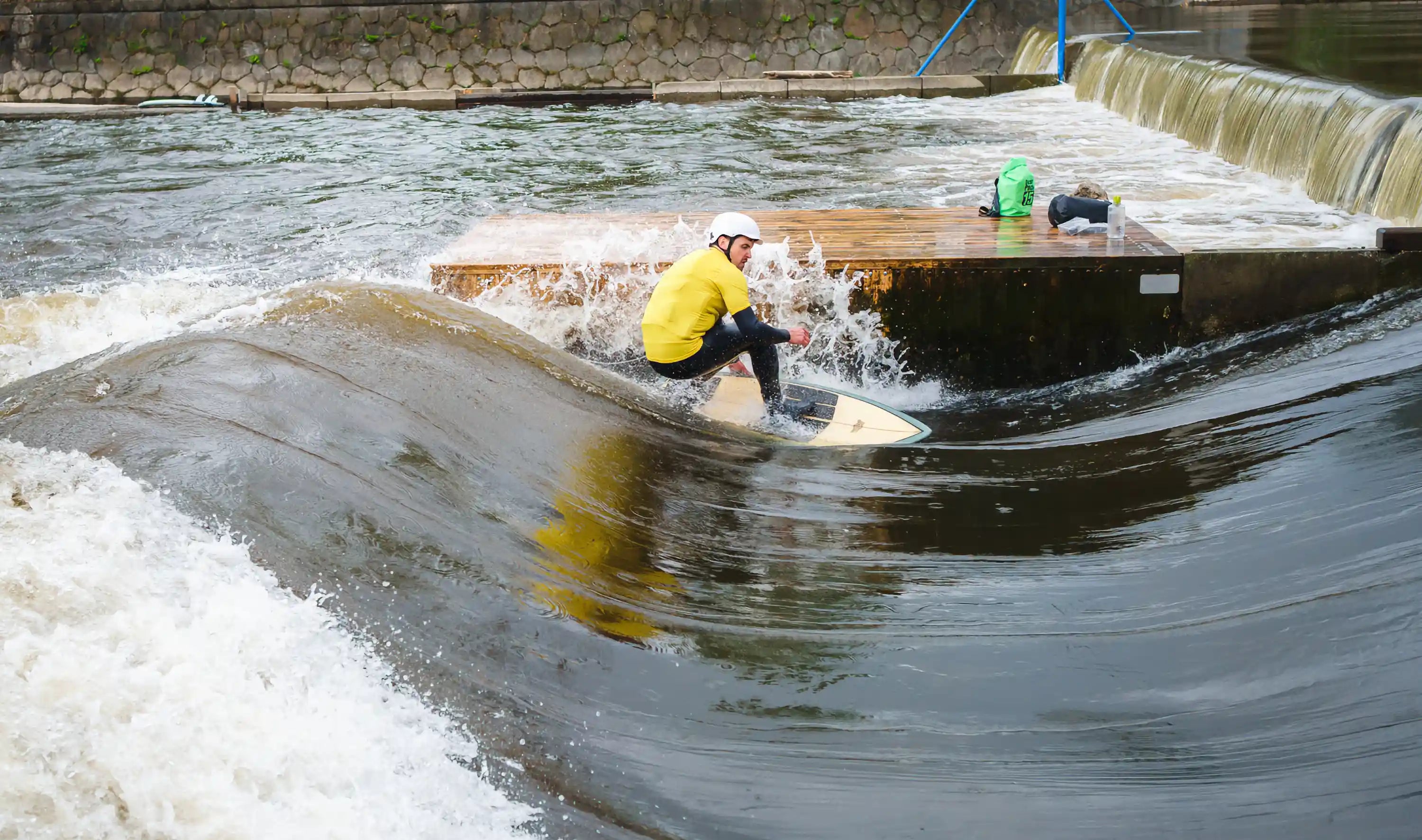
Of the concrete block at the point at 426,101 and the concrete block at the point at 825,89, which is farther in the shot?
the concrete block at the point at 426,101

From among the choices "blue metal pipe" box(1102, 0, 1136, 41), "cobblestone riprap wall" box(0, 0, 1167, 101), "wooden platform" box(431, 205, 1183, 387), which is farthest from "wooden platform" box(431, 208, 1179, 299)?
"cobblestone riprap wall" box(0, 0, 1167, 101)

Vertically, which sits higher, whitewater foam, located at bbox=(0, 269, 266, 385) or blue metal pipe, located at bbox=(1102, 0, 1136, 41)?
blue metal pipe, located at bbox=(1102, 0, 1136, 41)

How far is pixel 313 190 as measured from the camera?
13648 mm

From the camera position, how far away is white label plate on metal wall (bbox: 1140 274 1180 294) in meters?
7.91

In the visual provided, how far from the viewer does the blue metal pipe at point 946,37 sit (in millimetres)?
20375

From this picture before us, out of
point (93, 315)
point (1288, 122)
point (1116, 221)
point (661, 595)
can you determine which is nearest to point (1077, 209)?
point (1116, 221)

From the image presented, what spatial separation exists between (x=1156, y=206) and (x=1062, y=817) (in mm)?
8355

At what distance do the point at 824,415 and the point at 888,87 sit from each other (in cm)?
1344

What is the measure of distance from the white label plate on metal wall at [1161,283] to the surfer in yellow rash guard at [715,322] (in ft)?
7.89

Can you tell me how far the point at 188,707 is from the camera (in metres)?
3.33

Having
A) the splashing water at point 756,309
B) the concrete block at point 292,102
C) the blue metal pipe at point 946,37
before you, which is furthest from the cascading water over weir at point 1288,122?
the concrete block at point 292,102

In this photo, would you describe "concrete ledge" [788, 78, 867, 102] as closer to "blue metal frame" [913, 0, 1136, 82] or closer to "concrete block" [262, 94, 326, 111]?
"blue metal frame" [913, 0, 1136, 82]

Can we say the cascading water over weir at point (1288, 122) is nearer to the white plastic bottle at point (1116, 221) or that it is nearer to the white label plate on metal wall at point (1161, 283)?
the white label plate on metal wall at point (1161, 283)

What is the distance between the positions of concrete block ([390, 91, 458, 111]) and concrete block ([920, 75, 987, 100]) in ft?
24.2
